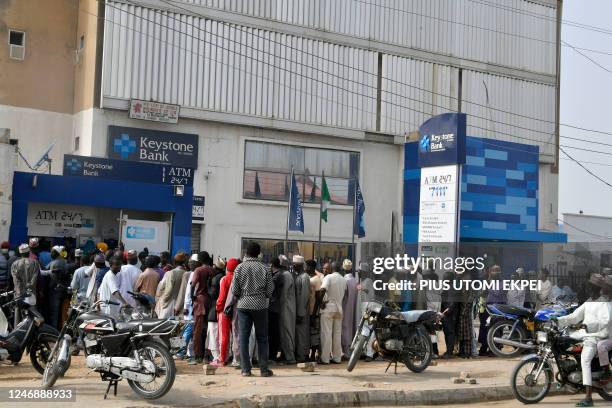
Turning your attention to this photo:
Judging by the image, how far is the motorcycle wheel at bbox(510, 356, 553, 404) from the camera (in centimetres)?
1152

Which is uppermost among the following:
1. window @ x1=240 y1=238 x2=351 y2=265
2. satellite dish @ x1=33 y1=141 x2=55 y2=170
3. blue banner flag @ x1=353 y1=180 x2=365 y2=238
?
satellite dish @ x1=33 y1=141 x2=55 y2=170

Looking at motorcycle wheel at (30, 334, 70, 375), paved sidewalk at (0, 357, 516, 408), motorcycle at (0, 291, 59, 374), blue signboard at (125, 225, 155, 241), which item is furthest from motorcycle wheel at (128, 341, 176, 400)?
blue signboard at (125, 225, 155, 241)

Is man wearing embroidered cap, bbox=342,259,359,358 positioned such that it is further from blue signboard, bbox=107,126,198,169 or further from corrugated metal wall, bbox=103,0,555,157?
corrugated metal wall, bbox=103,0,555,157

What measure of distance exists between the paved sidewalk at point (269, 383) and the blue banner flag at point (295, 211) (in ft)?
44.8

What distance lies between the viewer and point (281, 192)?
30531 millimetres

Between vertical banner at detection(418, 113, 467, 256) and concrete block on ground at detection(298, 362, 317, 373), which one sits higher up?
vertical banner at detection(418, 113, 467, 256)

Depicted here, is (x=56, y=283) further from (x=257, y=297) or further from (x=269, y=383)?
(x=269, y=383)

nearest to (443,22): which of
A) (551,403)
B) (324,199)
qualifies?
(324,199)

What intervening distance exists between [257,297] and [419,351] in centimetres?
309

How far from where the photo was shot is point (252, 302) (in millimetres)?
12367

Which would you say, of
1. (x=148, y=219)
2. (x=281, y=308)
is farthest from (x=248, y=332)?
(x=148, y=219)

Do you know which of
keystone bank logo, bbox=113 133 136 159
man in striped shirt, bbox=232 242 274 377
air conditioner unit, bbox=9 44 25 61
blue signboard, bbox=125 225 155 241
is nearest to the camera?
man in striped shirt, bbox=232 242 274 377

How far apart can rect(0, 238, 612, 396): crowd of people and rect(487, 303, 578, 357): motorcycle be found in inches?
11.8

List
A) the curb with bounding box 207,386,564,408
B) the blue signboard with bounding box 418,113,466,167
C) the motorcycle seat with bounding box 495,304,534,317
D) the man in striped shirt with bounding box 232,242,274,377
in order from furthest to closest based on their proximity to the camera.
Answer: the blue signboard with bounding box 418,113,466,167
the motorcycle seat with bounding box 495,304,534,317
the man in striped shirt with bounding box 232,242,274,377
the curb with bounding box 207,386,564,408
